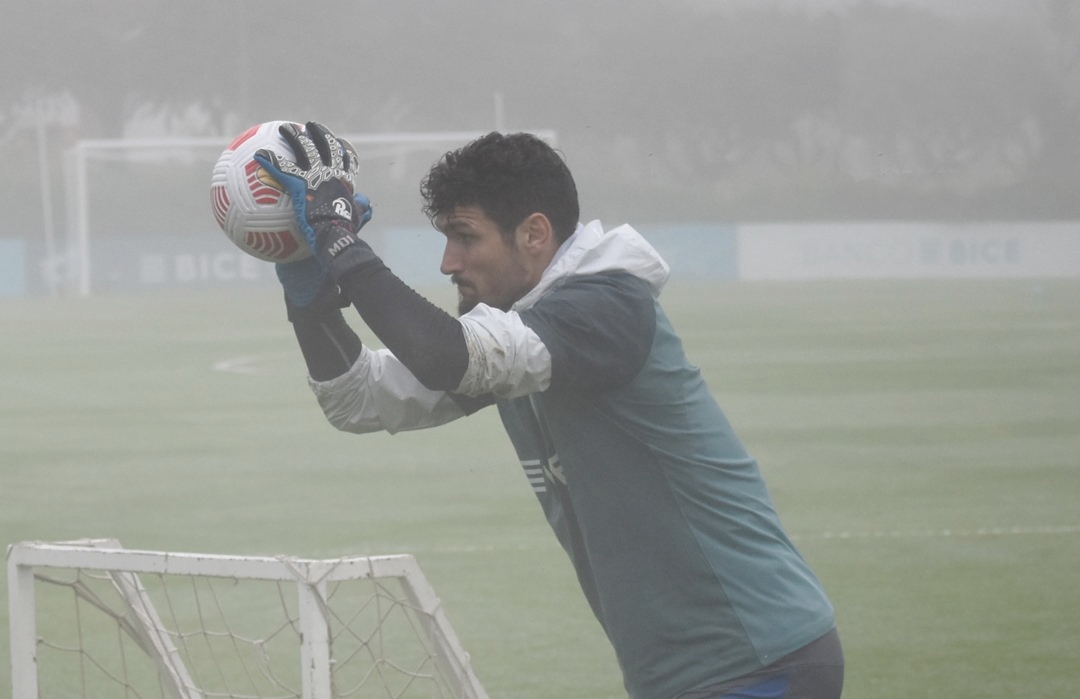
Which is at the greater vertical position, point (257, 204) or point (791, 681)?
point (257, 204)

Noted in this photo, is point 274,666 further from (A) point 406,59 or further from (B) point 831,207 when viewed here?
(A) point 406,59

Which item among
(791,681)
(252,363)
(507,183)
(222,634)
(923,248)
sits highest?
(507,183)

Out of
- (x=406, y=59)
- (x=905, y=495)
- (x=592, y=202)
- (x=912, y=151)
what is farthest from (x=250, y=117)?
(x=905, y=495)

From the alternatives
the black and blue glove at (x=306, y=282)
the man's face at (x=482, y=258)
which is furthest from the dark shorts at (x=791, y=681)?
the black and blue glove at (x=306, y=282)

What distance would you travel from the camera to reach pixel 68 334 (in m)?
19.5

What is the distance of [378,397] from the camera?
2.81 meters

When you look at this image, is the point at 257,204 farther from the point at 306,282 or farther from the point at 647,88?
the point at 647,88

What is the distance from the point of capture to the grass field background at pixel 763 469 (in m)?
5.33

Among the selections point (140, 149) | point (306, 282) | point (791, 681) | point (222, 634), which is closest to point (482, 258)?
point (306, 282)

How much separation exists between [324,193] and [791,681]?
0.99 m

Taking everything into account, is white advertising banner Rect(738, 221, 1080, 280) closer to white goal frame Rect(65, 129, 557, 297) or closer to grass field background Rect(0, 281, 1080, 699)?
grass field background Rect(0, 281, 1080, 699)

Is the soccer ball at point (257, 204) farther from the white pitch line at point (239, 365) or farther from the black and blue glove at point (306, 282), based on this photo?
the white pitch line at point (239, 365)

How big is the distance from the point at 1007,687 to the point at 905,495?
3.62 m

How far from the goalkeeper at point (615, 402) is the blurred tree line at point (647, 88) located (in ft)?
38.6
